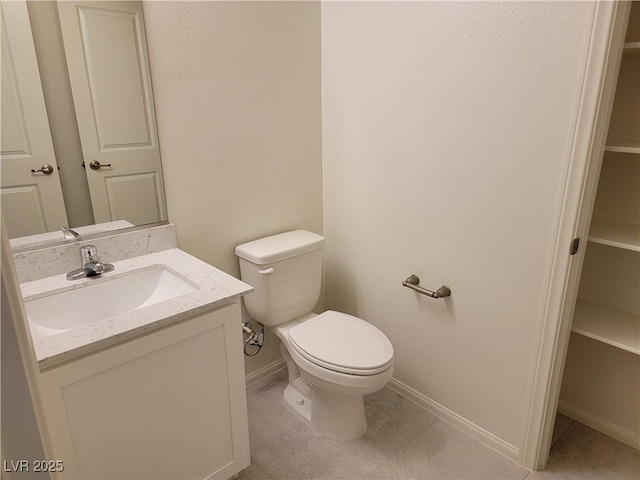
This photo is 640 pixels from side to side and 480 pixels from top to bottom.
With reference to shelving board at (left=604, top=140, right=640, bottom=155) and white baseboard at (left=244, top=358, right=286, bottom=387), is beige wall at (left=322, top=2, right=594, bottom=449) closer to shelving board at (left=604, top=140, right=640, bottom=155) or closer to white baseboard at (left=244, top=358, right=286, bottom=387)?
shelving board at (left=604, top=140, right=640, bottom=155)

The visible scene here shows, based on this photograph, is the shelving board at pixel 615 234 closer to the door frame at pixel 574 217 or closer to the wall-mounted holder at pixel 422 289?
the door frame at pixel 574 217

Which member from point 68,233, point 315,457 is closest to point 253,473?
point 315,457

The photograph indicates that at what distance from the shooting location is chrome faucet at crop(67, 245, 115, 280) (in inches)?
57.9

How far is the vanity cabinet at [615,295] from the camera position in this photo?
1.53 m

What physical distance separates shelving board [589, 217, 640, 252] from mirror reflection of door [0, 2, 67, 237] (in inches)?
73.1

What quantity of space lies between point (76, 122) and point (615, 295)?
6.97 feet

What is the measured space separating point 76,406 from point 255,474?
849mm

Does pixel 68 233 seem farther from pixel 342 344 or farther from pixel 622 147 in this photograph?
pixel 622 147

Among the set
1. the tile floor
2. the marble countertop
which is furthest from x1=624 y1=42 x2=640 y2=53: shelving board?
the tile floor

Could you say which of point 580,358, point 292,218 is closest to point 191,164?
point 292,218

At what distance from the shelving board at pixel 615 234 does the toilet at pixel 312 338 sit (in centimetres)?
86

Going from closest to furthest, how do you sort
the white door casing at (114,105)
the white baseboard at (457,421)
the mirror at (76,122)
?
the mirror at (76,122) → the white door casing at (114,105) → the white baseboard at (457,421)

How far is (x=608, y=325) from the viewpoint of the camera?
1.63 metres

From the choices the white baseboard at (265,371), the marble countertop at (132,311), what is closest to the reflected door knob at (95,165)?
the marble countertop at (132,311)
